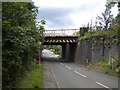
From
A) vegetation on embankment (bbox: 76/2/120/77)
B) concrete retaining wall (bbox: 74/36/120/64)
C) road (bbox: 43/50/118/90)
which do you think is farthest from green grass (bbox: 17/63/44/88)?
concrete retaining wall (bbox: 74/36/120/64)

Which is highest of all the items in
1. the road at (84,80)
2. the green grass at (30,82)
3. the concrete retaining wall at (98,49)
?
the concrete retaining wall at (98,49)

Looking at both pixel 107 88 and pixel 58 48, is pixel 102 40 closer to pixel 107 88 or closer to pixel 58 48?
Answer: pixel 107 88

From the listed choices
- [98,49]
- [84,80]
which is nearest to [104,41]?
[98,49]

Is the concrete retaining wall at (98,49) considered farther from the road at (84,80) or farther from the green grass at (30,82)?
the green grass at (30,82)

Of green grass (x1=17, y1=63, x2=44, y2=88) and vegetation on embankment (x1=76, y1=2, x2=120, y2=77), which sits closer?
green grass (x1=17, y1=63, x2=44, y2=88)

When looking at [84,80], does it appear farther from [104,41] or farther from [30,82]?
[104,41]

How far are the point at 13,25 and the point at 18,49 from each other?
3.50 feet

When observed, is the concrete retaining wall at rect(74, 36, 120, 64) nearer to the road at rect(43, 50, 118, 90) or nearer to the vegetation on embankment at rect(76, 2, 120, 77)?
the vegetation on embankment at rect(76, 2, 120, 77)

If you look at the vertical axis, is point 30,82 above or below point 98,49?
below

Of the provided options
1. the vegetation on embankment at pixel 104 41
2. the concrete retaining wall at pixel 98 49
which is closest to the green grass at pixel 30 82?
the vegetation on embankment at pixel 104 41

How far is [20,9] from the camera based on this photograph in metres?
8.20

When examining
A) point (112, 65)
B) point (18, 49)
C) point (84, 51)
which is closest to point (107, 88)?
point (18, 49)

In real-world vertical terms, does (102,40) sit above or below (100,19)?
below

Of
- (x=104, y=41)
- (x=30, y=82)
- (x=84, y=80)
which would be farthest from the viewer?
(x=104, y=41)
